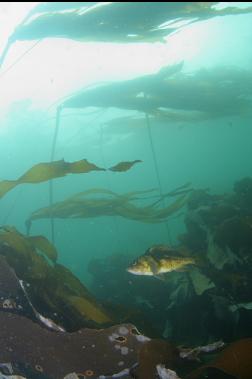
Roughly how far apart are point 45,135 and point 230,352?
23322mm

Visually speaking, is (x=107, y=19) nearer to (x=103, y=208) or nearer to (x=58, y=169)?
(x=103, y=208)

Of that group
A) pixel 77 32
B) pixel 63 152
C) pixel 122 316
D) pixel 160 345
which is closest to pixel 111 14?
pixel 77 32

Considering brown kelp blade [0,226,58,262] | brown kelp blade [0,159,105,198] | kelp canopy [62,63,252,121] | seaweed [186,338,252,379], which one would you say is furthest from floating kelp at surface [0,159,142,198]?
kelp canopy [62,63,252,121]

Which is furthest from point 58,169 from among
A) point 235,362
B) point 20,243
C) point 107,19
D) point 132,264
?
point 107,19

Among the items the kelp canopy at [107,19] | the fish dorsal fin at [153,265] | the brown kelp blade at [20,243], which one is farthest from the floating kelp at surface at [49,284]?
the kelp canopy at [107,19]

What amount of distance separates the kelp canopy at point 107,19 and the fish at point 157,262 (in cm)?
236

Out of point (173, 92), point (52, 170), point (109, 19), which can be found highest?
point (109, 19)

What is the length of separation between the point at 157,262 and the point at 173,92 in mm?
6053

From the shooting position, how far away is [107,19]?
3.97 m

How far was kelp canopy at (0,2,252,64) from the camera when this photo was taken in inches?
143

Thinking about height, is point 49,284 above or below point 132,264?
above

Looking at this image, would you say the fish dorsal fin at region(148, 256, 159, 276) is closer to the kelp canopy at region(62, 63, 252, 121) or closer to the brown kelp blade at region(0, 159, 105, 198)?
the brown kelp blade at region(0, 159, 105, 198)

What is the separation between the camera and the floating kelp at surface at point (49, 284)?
6.32 ft

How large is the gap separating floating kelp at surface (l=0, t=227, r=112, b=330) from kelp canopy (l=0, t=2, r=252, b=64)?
6.50 feet
